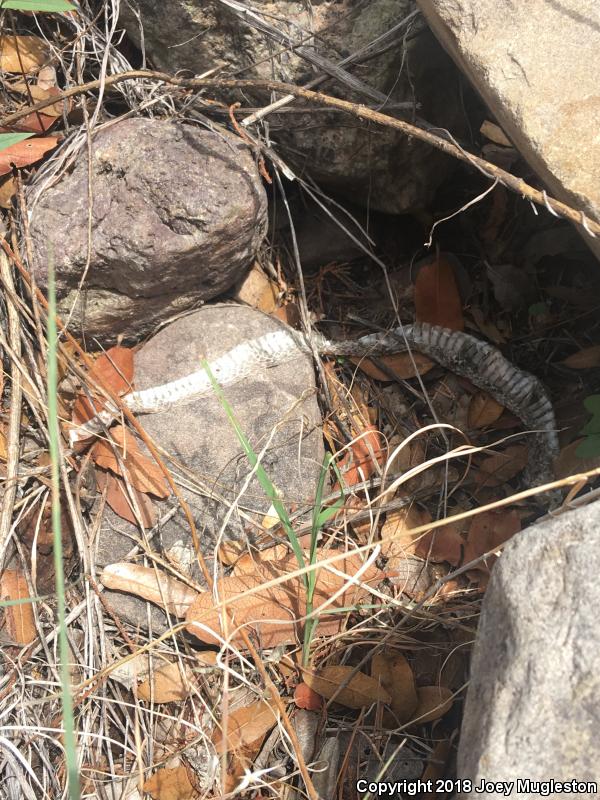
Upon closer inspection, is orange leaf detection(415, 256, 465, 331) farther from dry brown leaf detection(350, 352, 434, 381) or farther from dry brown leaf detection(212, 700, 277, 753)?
dry brown leaf detection(212, 700, 277, 753)

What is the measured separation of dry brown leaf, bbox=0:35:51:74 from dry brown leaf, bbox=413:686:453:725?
1.98 meters

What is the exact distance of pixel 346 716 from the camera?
4.93 feet

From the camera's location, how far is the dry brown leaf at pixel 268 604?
1.52m

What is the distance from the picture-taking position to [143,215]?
1698mm

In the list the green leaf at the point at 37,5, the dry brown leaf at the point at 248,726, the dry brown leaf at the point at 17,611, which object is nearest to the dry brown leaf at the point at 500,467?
the dry brown leaf at the point at 248,726

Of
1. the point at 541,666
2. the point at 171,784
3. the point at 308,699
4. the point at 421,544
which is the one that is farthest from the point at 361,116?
the point at 171,784

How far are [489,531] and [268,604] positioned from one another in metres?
0.61

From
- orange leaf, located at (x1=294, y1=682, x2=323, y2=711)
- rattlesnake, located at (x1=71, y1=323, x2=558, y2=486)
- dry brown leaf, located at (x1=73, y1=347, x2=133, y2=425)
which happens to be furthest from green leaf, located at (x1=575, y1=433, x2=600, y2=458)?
dry brown leaf, located at (x1=73, y1=347, x2=133, y2=425)

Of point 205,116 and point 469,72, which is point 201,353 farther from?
point 469,72

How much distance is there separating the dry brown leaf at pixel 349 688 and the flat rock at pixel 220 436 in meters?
0.39

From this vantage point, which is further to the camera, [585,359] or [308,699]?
[585,359]

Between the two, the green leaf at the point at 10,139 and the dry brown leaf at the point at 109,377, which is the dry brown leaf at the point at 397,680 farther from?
the green leaf at the point at 10,139

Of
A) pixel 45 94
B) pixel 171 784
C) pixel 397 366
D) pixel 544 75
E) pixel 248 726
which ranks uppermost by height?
pixel 544 75

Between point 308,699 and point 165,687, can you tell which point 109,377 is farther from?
point 308,699
